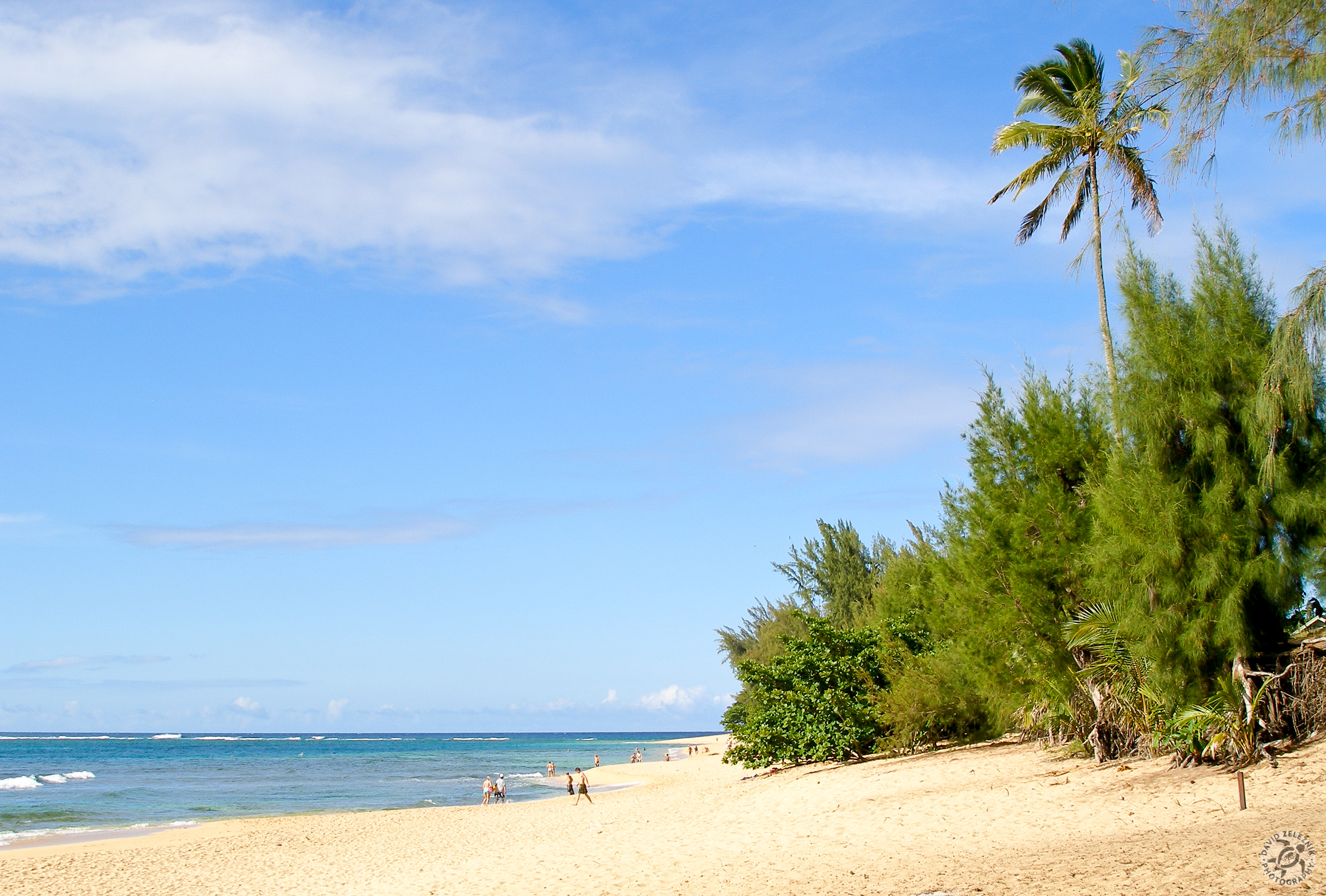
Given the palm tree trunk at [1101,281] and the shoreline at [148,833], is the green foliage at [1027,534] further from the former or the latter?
the shoreline at [148,833]

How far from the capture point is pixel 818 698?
2270 cm

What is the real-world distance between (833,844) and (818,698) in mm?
10043

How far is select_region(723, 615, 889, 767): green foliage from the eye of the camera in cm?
2231

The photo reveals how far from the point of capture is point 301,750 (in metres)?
111

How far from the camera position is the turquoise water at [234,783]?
107 ft

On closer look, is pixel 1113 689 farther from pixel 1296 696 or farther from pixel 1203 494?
pixel 1203 494

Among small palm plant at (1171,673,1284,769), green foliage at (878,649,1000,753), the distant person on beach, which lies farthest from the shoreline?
small palm plant at (1171,673,1284,769)

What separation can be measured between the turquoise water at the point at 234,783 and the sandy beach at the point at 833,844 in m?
9.54

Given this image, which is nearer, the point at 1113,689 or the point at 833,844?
the point at 833,844

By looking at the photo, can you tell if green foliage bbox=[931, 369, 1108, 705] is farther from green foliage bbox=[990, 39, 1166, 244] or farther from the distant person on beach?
the distant person on beach

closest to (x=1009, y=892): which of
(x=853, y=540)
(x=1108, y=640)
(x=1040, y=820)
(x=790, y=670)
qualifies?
(x=1040, y=820)

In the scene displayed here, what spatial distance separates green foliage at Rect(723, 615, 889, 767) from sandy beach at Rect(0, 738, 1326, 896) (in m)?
0.76

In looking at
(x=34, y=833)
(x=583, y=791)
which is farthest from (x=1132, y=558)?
(x=34, y=833)

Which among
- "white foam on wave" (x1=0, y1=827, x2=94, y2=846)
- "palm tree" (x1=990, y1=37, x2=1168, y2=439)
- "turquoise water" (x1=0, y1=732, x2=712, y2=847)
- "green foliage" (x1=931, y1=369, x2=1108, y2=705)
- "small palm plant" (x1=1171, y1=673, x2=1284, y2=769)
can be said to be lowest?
"turquoise water" (x1=0, y1=732, x2=712, y2=847)
